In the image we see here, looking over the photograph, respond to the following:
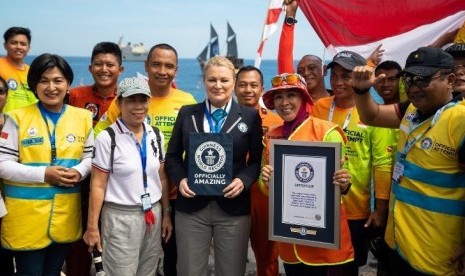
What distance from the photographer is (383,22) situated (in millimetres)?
5902

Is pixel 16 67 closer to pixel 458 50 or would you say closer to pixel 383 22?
pixel 383 22

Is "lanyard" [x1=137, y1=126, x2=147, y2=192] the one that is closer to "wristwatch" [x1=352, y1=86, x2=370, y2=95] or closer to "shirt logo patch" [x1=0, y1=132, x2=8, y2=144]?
"shirt logo patch" [x1=0, y1=132, x2=8, y2=144]

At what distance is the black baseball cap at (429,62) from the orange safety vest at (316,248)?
2.90 feet

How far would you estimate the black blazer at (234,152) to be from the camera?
381 centimetres

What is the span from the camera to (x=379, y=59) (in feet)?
18.4

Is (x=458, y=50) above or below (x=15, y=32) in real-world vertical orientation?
below

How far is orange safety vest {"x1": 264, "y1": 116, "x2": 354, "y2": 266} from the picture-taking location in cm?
365

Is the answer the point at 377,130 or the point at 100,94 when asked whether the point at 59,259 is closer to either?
the point at 100,94

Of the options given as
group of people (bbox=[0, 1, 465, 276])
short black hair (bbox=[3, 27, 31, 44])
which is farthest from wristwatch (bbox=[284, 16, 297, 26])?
short black hair (bbox=[3, 27, 31, 44])

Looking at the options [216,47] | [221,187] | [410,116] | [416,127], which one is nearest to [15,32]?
[221,187]

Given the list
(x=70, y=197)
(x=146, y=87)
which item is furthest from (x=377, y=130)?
(x=70, y=197)

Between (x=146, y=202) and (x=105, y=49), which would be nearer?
(x=146, y=202)

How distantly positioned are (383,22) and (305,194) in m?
3.34

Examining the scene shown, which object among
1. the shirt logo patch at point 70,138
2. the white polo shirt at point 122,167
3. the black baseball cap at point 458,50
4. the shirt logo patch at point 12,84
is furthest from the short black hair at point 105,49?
the black baseball cap at point 458,50
